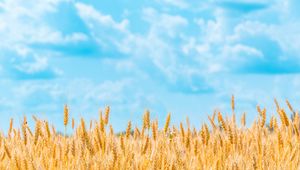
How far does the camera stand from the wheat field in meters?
2.82

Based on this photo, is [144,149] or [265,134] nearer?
[144,149]

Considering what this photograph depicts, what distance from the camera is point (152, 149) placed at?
11.1 ft

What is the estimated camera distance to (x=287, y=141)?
135 inches

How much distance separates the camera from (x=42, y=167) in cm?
291

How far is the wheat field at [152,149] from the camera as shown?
2822 millimetres

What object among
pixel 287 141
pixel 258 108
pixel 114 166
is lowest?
pixel 114 166

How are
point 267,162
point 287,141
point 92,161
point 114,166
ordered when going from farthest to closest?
1. point 287,141
2. point 267,162
3. point 92,161
4. point 114,166

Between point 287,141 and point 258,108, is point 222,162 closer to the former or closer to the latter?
point 287,141

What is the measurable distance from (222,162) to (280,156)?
0.39m

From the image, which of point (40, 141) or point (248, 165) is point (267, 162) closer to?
point (248, 165)

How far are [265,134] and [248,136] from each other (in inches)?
5.4

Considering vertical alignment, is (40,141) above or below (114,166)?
above

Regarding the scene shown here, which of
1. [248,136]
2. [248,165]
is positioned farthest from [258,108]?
[248,165]

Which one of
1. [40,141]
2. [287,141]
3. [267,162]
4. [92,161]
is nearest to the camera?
[92,161]
